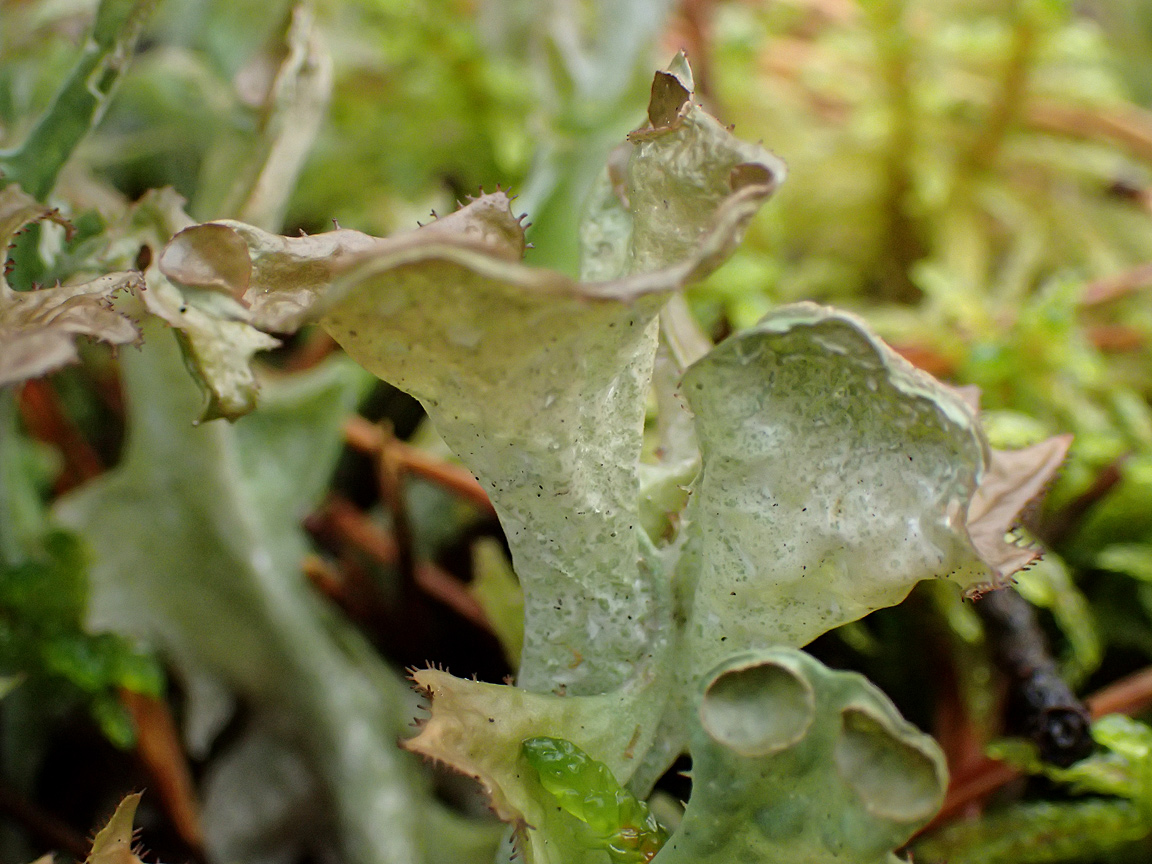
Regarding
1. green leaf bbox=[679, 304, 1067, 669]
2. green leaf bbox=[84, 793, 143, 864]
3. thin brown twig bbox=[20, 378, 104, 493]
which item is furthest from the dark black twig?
thin brown twig bbox=[20, 378, 104, 493]

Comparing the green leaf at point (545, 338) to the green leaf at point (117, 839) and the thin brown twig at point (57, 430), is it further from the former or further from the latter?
the thin brown twig at point (57, 430)

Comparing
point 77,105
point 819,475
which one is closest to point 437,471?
point 77,105

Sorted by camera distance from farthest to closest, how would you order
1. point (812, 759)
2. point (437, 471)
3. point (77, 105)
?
point (437, 471) → point (77, 105) → point (812, 759)

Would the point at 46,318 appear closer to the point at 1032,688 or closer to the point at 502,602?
the point at 502,602

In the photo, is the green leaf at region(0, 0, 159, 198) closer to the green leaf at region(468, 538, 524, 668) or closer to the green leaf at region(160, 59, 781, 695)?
the green leaf at region(160, 59, 781, 695)

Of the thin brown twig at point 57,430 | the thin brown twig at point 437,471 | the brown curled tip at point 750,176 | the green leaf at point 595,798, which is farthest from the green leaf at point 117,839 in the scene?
the thin brown twig at point 57,430
